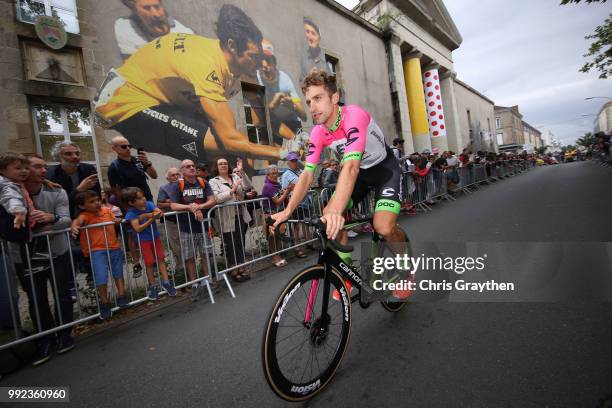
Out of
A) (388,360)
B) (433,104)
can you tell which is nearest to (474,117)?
(433,104)

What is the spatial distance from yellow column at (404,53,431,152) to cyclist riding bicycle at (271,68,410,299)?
1930 cm

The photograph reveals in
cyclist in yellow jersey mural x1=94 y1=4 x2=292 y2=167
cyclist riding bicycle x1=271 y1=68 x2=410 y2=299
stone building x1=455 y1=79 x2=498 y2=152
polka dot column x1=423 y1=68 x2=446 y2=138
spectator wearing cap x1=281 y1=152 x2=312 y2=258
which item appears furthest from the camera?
stone building x1=455 y1=79 x2=498 y2=152

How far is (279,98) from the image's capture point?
448 inches

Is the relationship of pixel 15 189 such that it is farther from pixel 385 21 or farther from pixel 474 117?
pixel 474 117

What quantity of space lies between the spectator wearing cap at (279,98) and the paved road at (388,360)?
869 cm

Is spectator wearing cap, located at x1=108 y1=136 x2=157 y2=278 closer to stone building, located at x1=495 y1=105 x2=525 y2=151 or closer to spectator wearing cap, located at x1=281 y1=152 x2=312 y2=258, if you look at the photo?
spectator wearing cap, located at x1=281 y1=152 x2=312 y2=258

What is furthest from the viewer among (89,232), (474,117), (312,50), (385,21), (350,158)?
(474,117)

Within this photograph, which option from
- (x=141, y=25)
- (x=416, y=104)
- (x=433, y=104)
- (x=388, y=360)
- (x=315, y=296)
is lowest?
(x=388, y=360)

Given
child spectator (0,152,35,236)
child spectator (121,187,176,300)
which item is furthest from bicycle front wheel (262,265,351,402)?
child spectator (0,152,35,236)

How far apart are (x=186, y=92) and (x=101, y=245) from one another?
19.7ft

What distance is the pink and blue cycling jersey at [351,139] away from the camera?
2176 mm

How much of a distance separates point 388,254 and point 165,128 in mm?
7144

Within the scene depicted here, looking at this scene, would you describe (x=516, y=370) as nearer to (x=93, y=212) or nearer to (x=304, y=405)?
(x=304, y=405)

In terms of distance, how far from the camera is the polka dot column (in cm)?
2336
